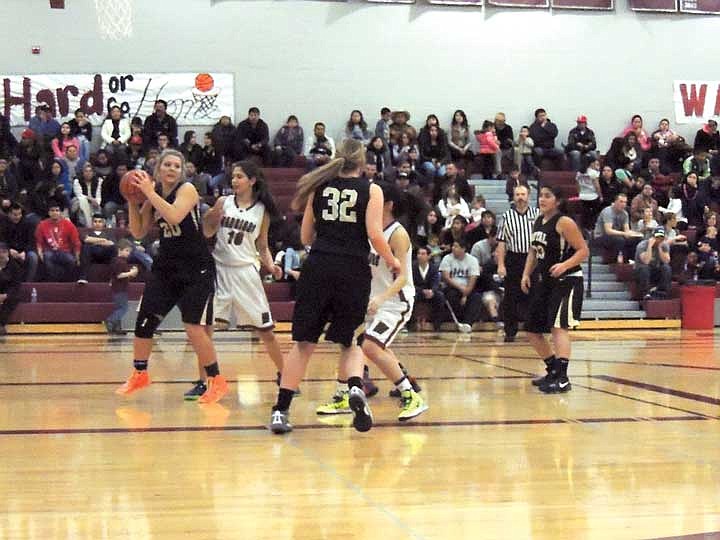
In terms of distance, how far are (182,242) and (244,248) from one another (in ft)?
1.72

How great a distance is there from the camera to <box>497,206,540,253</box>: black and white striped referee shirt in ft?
38.1

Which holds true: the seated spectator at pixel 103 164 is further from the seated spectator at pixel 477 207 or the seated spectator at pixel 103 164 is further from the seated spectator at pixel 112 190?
the seated spectator at pixel 477 207

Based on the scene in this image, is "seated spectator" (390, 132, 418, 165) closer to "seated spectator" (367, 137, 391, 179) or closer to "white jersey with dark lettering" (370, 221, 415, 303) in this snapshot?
"seated spectator" (367, 137, 391, 179)

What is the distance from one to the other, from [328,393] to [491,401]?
4.04 ft

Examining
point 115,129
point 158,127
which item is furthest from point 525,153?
point 115,129

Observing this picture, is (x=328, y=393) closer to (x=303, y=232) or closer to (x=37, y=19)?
(x=303, y=232)

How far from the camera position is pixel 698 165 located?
20.3 meters

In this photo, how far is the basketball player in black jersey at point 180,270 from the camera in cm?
725

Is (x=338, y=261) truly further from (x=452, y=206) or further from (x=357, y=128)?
(x=357, y=128)

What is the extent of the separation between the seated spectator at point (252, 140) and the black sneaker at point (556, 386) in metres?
11.8

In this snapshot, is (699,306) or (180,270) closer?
(180,270)

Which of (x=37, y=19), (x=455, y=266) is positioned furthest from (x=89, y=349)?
(x=37, y=19)

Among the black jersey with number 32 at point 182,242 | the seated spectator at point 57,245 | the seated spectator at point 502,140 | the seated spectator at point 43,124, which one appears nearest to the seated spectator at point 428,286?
the seated spectator at point 57,245

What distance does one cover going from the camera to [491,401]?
754 centimetres
